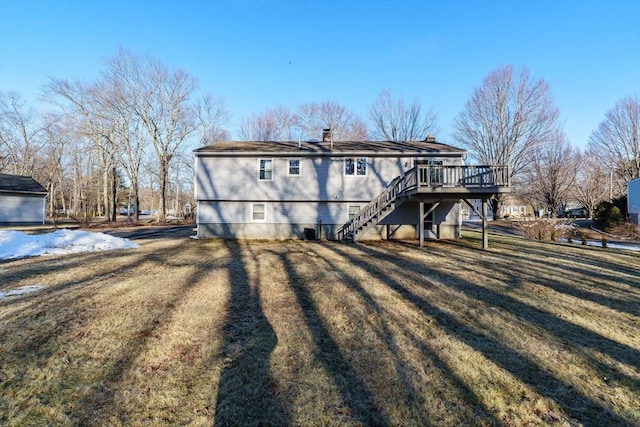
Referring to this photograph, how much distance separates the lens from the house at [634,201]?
947 inches

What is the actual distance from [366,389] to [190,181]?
46652 millimetres

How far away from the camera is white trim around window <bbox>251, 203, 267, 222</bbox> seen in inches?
673

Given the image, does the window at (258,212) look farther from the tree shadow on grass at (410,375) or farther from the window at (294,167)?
the tree shadow on grass at (410,375)

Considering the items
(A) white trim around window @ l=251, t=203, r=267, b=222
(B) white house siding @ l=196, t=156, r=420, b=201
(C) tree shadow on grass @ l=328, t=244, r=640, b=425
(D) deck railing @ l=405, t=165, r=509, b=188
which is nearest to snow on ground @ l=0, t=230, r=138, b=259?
(B) white house siding @ l=196, t=156, r=420, b=201

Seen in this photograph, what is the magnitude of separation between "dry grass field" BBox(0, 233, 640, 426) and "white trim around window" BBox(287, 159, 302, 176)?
927 cm

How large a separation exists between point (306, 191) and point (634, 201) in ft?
90.2

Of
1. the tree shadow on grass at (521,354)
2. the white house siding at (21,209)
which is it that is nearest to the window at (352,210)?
the tree shadow on grass at (521,354)

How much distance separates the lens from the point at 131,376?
369cm

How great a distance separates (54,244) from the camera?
1199 cm

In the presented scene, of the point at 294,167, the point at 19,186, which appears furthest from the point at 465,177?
the point at 19,186

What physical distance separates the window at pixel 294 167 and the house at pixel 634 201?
85.9 feet

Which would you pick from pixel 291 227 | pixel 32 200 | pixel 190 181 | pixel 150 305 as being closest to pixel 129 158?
pixel 32 200

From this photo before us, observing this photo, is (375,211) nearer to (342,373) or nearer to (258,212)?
(258,212)

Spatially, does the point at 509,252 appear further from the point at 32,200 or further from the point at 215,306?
the point at 32,200
